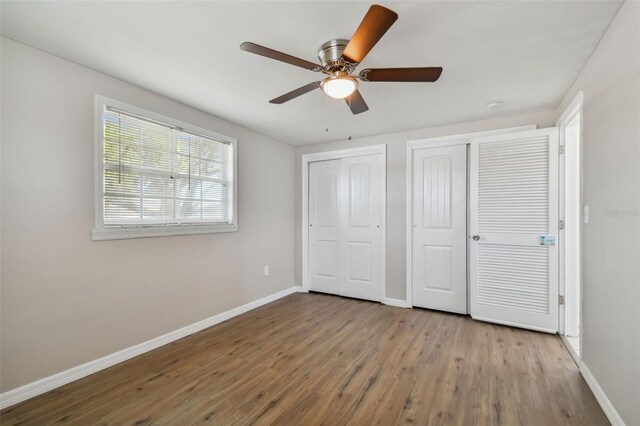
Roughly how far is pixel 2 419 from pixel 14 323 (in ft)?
1.79

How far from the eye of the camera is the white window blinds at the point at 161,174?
2.38 m

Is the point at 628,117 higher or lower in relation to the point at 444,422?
higher

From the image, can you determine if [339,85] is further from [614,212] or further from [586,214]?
[586,214]

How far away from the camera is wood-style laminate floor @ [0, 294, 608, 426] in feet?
5.72

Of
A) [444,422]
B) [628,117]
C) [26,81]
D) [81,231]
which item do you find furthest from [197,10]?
[444,422]

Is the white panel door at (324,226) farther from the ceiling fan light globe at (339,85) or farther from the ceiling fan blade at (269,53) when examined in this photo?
the ceiling fan blade at (269,53)

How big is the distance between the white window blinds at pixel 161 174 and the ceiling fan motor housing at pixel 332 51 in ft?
5.71

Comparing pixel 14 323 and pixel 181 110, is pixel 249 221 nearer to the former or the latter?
pixel 181 110

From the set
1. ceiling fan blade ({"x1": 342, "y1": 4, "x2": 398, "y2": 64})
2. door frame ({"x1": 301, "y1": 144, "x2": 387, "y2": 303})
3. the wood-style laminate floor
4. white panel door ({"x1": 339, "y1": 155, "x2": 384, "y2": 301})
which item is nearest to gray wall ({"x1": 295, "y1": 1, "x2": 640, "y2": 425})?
the wood-style laminate floor

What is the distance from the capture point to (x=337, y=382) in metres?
2.10

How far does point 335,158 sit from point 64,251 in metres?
3.32

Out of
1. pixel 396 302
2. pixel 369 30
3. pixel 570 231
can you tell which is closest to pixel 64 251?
pixel 369 30

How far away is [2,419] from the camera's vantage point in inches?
67.1

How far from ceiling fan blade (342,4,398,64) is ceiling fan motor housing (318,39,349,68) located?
18 centimetres
